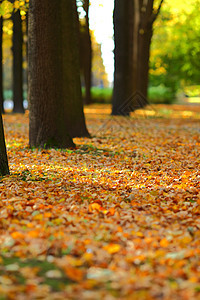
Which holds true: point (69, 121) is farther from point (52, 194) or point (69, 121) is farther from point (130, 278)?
point (130, 278)

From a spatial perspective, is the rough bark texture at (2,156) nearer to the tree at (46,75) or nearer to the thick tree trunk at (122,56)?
the tree at (46,75)

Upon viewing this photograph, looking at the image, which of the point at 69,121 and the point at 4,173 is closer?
the point at 4,173

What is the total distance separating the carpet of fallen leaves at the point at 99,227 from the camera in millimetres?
3469

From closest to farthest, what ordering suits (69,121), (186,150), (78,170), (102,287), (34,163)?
(102,287) → (78,170) → (34,163) → (186,150) → (69,121)

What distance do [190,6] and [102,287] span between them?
29.6 m

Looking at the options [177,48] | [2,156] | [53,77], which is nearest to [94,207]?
[2,156]

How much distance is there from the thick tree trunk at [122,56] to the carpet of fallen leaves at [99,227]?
8.78 m

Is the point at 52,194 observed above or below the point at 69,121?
below

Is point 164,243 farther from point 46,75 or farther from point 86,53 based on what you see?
point 86,53

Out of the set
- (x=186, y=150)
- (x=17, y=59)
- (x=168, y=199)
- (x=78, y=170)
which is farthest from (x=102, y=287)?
(x=17, y=59)

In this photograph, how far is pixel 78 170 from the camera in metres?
7.52

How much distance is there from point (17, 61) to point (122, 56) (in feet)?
16.5

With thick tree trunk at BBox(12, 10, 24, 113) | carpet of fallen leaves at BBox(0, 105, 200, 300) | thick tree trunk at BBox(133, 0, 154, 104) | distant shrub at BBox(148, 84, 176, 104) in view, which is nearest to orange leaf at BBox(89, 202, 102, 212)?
carpet of fallen leaves at BBox(0, 105, 200, 300)

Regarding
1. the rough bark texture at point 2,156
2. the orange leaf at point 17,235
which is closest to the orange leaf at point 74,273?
the orange leaf at point 17,235
